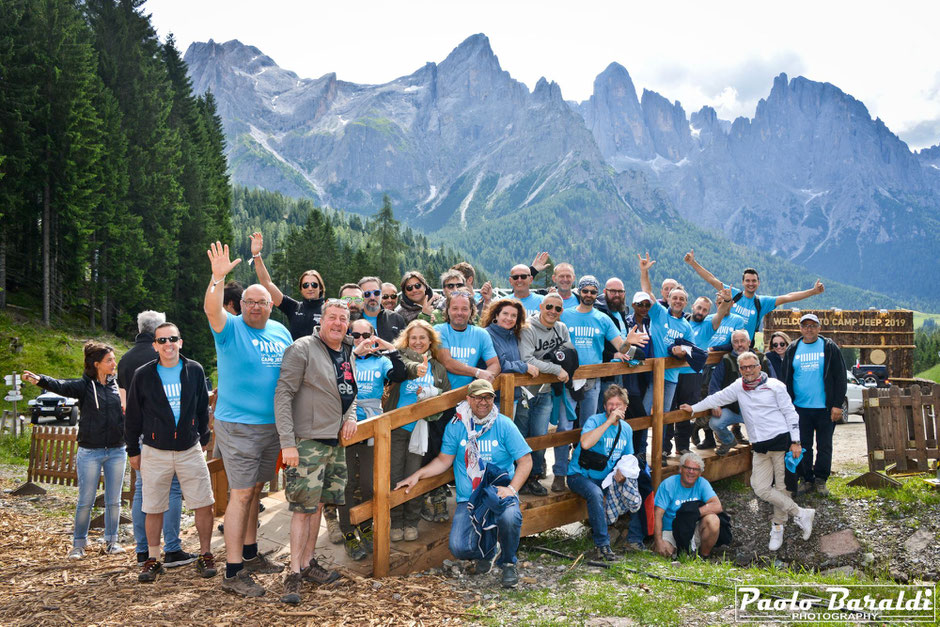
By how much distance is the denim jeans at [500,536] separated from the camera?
6117 mm

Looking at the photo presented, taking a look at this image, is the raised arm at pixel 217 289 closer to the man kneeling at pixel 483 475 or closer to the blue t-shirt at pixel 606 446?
the man kneeling at pixel 483 475

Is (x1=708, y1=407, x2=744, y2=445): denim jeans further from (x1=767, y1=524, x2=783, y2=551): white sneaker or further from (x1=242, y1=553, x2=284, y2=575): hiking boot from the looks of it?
(x1=242, y1=553, x2=284, y2=575): hiking boot

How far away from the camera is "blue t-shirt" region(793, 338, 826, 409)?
349 inches

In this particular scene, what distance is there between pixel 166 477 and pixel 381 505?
6.47 ft

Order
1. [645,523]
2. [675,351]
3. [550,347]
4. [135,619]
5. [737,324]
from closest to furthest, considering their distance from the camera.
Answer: [135,619], [550,347], [645,523], [675,351], [737,324]

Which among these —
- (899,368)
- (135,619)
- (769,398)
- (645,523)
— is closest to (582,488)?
(645,523)

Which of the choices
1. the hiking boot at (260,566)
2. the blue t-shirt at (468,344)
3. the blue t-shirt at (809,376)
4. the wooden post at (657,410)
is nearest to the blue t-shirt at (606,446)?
the wooden post at (657,410)

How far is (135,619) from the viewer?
4.84m

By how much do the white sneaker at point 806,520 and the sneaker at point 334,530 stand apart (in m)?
6.15

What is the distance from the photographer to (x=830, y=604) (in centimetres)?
552

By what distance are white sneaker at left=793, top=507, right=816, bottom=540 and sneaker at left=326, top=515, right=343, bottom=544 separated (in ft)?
20.2

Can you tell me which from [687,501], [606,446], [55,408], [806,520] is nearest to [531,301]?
[606,446]

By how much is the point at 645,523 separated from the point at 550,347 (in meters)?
2.71

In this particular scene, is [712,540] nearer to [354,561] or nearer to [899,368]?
[354,561]
